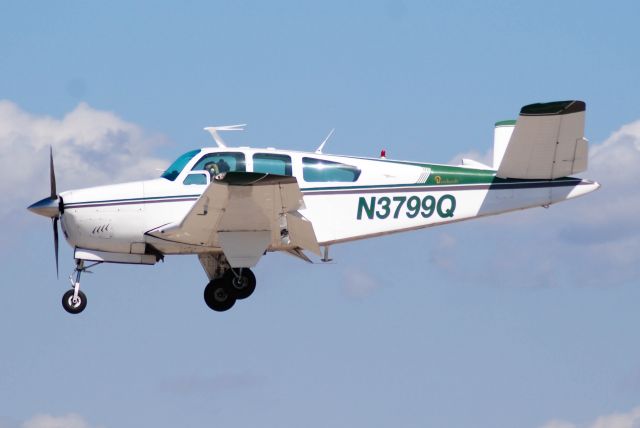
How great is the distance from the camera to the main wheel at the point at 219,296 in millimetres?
24359

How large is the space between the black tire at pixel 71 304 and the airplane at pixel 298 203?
0.05ft

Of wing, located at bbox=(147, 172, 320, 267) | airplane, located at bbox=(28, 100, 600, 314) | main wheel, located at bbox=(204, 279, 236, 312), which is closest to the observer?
wing, located at bbox=(147, 172, 320, 267)

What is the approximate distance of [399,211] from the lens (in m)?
24.3

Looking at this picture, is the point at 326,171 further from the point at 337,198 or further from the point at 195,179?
the point at 195,179

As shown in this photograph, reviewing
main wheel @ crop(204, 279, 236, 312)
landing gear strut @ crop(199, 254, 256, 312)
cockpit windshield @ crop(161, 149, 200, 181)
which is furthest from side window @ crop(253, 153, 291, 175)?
main wheel @ crop(204, 279, 236, 312)

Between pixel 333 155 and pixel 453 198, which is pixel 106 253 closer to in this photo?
pixel 333 155

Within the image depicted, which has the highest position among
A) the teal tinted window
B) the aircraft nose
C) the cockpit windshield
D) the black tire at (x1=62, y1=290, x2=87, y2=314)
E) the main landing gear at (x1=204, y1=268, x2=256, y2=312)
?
the cockpit windshield

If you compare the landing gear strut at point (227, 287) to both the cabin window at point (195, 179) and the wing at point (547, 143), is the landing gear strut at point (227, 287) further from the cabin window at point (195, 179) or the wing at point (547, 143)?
→ the wing at point (547, 143)

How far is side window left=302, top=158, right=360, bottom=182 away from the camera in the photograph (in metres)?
23.8

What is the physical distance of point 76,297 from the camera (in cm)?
2391

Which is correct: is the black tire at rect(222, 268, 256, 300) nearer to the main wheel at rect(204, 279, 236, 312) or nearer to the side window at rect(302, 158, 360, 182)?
the main wheel at rect(204, 279, 236, 312)

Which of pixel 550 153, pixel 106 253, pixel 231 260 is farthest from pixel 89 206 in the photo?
pixel 550 153

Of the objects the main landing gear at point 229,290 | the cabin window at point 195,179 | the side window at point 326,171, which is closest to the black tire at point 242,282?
the main landing gear at point 229,290

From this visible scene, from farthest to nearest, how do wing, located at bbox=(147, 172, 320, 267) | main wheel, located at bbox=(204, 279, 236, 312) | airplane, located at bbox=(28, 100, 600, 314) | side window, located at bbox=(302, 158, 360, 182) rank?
main wheel, located at bbox=(204, 279, 236, 312) < side window, located at bbox=(302, 158, 360, 182) < airplane, located at bbox=(28, 100, 600, 314) < wing, located at bbox=(147, 172, 320, 267)
